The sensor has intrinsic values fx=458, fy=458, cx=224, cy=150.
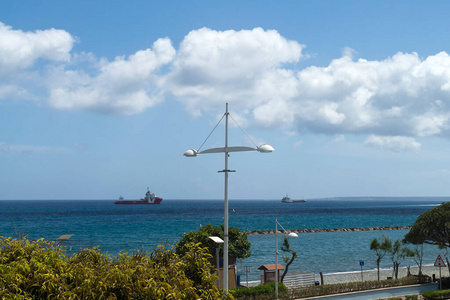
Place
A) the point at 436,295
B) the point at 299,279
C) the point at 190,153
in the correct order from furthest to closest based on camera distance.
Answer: the point at 299,279, the point at 436,295, the point at 190,153

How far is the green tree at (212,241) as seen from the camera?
31.7m

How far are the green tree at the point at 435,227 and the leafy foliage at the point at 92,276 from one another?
29534mm

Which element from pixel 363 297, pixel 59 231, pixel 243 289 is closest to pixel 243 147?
pixel 243 289

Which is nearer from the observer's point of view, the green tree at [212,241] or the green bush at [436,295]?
the green bush at [436,295]

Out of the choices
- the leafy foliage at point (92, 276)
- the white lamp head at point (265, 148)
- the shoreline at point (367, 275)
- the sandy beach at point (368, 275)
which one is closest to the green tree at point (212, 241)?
the shoreline at point (367, 275)

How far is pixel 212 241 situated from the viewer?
3142cm

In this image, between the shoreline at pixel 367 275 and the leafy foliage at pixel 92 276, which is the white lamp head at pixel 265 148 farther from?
the shoreline at pixel 367 275

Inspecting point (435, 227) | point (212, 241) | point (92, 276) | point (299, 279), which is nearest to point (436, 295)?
point (435, 227)

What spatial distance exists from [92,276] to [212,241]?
21.8 meters

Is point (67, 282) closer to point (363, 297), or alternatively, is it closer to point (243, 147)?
point (243, 147)

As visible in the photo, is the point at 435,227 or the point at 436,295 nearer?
the point at 436,295

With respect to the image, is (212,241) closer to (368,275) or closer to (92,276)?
(92,276)

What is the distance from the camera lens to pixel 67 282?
10.1m

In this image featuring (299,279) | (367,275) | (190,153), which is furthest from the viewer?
(367,275)
